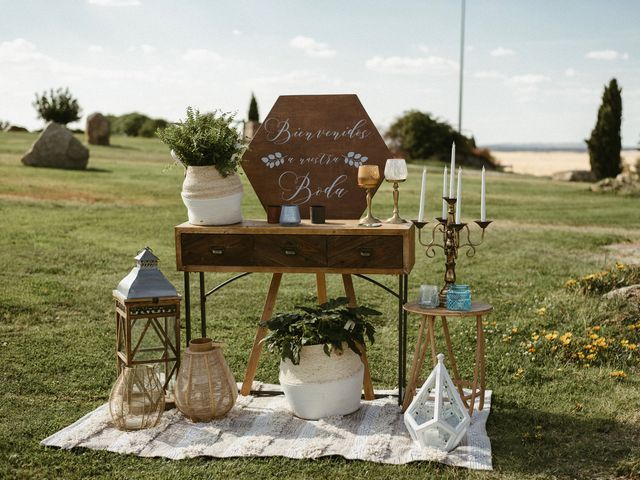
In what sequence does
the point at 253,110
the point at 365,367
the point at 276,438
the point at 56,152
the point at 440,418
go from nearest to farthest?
the point at 440,418, the point at 276,438, the point at 365,367, the point at 56,152, the point at 253,110

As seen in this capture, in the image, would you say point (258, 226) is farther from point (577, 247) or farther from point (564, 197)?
point (564, 197)

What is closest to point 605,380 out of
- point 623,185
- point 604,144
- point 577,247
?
point 577,247

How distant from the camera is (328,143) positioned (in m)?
5.36

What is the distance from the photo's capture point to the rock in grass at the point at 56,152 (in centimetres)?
2086

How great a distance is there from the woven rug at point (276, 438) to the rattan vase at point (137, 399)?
69 mm

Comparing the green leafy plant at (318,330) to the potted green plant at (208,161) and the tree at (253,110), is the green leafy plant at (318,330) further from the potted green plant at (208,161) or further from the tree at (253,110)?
the tree at (253,110)

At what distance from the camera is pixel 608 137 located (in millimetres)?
28062

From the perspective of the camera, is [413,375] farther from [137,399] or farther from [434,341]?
[137,399]

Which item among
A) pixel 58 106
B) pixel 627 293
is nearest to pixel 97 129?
pixel 58 106

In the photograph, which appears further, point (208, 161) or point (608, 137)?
point (608, 137)

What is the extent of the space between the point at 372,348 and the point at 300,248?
7.22ft

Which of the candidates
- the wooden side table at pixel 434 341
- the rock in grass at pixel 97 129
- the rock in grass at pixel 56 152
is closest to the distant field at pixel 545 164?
the rock in grass at pixel 97 129

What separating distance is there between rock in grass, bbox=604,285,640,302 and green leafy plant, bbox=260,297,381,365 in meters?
3.29

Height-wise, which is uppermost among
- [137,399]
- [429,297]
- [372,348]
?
[429,297]
